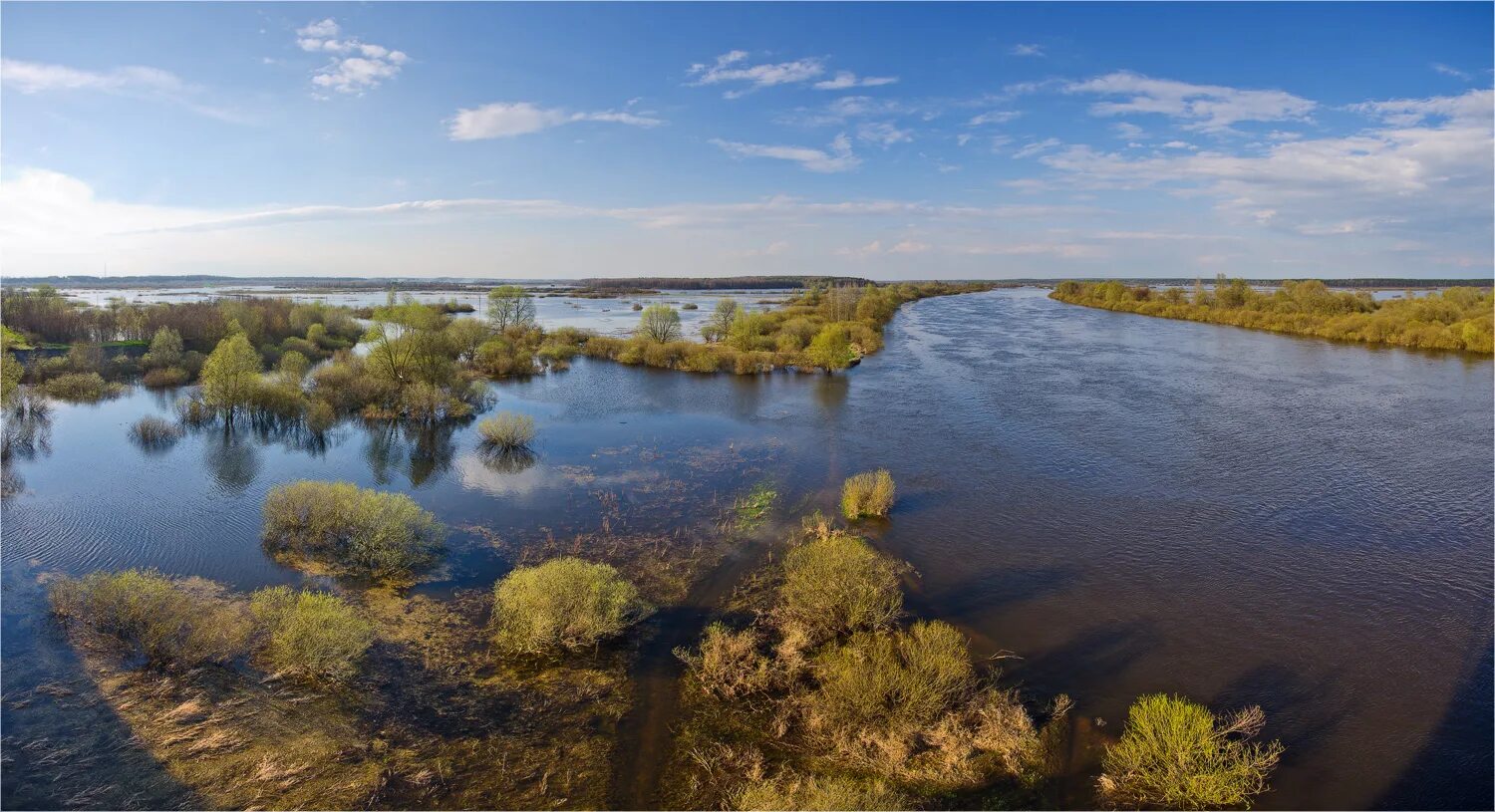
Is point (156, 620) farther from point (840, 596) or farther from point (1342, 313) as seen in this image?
point (1342, 313)

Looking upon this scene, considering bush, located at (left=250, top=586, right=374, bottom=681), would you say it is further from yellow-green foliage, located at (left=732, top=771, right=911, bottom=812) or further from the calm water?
yellow-green foliage, located at (left=732, top=771, right=911, bottom=812)

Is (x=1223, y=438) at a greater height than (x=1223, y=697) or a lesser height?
greater

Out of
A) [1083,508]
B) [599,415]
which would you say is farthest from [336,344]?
[1083,508]

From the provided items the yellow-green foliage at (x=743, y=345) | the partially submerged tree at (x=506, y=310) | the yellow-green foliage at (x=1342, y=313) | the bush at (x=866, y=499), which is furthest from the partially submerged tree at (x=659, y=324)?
the yellow-green foliage at (x=1342, y=313)

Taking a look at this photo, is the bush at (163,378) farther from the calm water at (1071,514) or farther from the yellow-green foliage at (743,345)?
the yellow-green foliage at (743,345)

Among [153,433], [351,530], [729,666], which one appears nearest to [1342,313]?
[729,666]

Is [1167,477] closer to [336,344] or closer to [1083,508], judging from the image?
[1083,508]

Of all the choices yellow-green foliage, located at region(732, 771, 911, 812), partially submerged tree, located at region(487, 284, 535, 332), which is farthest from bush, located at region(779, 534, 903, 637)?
partially submerged tree, located at region(487, 284, 535, 332)

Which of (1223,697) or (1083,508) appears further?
(1083,508)
